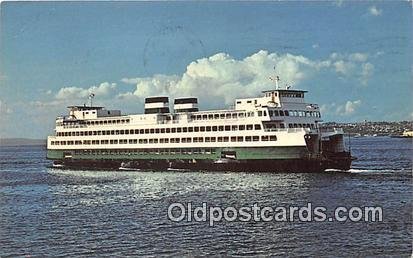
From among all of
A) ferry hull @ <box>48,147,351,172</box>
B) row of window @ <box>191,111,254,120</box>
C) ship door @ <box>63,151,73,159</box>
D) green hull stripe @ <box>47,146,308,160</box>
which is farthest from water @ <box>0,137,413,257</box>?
ship door @ <box>63,151,73,159</box>

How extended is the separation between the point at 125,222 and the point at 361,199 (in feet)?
28.7

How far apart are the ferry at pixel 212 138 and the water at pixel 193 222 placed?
1.29 m

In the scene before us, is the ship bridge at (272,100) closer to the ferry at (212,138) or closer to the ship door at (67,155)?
the ferry at (212,138)

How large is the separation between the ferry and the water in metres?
1.29

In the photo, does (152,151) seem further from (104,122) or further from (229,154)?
(229,154)

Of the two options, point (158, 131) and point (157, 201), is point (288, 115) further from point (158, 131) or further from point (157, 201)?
point (157, 201)

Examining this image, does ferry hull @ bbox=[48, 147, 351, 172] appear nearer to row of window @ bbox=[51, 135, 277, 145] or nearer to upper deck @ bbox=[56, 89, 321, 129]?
row of window @ bbox=[51, 135, 277, 145]

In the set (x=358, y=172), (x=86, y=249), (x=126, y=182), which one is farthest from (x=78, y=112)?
(x=86, y=249)

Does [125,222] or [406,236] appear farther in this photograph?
[125,222]

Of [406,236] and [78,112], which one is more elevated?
[78,112]

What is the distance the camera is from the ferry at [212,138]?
106 ft

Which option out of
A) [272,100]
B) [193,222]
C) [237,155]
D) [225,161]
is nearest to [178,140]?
[225,161]

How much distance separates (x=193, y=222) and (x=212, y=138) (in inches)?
618

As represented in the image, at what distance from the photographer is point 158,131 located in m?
38.1
